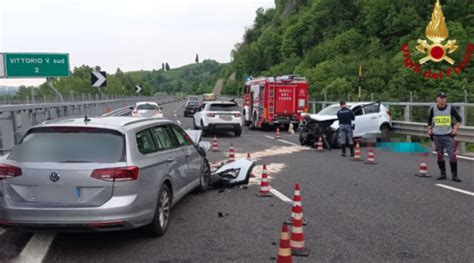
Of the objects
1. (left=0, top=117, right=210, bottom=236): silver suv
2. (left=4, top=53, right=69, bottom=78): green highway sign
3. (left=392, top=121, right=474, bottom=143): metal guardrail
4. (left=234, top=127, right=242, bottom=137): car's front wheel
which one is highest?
(left=4, top=53, right=69, bottom=78): green highway sign

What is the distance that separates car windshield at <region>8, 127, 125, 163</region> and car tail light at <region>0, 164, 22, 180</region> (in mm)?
130

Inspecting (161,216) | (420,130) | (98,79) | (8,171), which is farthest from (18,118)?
(420,130)

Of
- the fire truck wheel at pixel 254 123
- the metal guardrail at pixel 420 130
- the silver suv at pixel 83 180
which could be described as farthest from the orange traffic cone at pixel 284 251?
the fire truck wheel at pixel 254 123

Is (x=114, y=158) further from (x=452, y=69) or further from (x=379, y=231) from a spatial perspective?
(x=452, y=69)

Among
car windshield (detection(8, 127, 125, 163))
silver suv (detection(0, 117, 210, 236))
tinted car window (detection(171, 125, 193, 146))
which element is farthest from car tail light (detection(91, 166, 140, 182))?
tinted car window (detection(171, 125, 193, 146))

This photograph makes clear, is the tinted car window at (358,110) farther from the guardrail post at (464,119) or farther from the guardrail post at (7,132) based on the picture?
the guardrail post at (7,132)

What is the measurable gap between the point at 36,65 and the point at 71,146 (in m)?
13.5

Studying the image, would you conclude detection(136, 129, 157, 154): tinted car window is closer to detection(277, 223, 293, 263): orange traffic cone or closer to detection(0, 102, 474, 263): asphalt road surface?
detection(0, 102, 474, 263): asphalt road surface

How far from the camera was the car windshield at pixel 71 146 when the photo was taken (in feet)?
17.6

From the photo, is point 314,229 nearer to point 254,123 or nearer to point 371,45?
point 254,123

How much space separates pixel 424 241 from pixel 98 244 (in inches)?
151

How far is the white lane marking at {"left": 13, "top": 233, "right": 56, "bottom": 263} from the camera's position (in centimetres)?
515

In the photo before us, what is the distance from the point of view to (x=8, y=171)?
530 centimetres

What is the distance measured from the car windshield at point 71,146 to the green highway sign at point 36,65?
12.7 m
